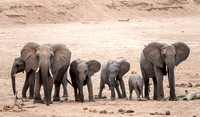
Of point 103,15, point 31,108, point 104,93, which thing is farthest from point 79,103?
point 103,15

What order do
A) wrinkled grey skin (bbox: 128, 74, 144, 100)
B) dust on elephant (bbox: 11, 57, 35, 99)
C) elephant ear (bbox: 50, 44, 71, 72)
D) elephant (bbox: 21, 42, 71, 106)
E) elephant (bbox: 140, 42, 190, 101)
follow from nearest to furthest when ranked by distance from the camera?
elephant (bbox: 21, 42, 71, 106) → elephant (bbox: 140, 42, 190, 101) → elephant ear (bbox: 50, 44, 71, 72) → wrinkled grey skin (bbox: 128, 74, 144, 100) → dust on elephant (bbox: 11, 57, 35, 99)

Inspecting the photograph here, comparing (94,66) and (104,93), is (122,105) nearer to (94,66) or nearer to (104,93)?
(94,66)

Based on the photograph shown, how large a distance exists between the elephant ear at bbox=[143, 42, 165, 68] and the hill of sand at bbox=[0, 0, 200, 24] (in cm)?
2811

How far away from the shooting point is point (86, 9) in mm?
50812

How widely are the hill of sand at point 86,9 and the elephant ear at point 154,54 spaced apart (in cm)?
2811

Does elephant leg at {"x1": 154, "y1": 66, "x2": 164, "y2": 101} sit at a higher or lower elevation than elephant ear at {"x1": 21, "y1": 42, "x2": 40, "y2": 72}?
lower

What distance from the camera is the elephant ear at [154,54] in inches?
526

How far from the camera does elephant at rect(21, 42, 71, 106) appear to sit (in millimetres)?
12398

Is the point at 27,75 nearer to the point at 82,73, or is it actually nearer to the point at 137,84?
the point at 82,73

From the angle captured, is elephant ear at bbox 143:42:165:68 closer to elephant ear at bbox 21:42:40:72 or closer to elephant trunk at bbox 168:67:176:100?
elephant trunk at bbox 168:67:176:100

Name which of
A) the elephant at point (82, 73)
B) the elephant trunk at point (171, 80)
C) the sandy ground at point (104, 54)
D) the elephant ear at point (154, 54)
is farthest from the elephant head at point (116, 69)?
the elephant trunk at point (171, 80)

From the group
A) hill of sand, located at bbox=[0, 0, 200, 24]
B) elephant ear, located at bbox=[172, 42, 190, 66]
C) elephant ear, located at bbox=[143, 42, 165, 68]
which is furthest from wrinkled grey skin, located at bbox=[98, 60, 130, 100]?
hill of sand, located at bbox=[0, 0, 200, 24]

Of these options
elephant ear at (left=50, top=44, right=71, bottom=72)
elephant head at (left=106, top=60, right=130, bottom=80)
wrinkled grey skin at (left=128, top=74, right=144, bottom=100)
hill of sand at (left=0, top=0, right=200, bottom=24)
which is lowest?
wrinkled grey skin at (left=128, top=74, right=144, bottom=100)

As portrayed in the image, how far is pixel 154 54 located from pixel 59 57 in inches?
101
